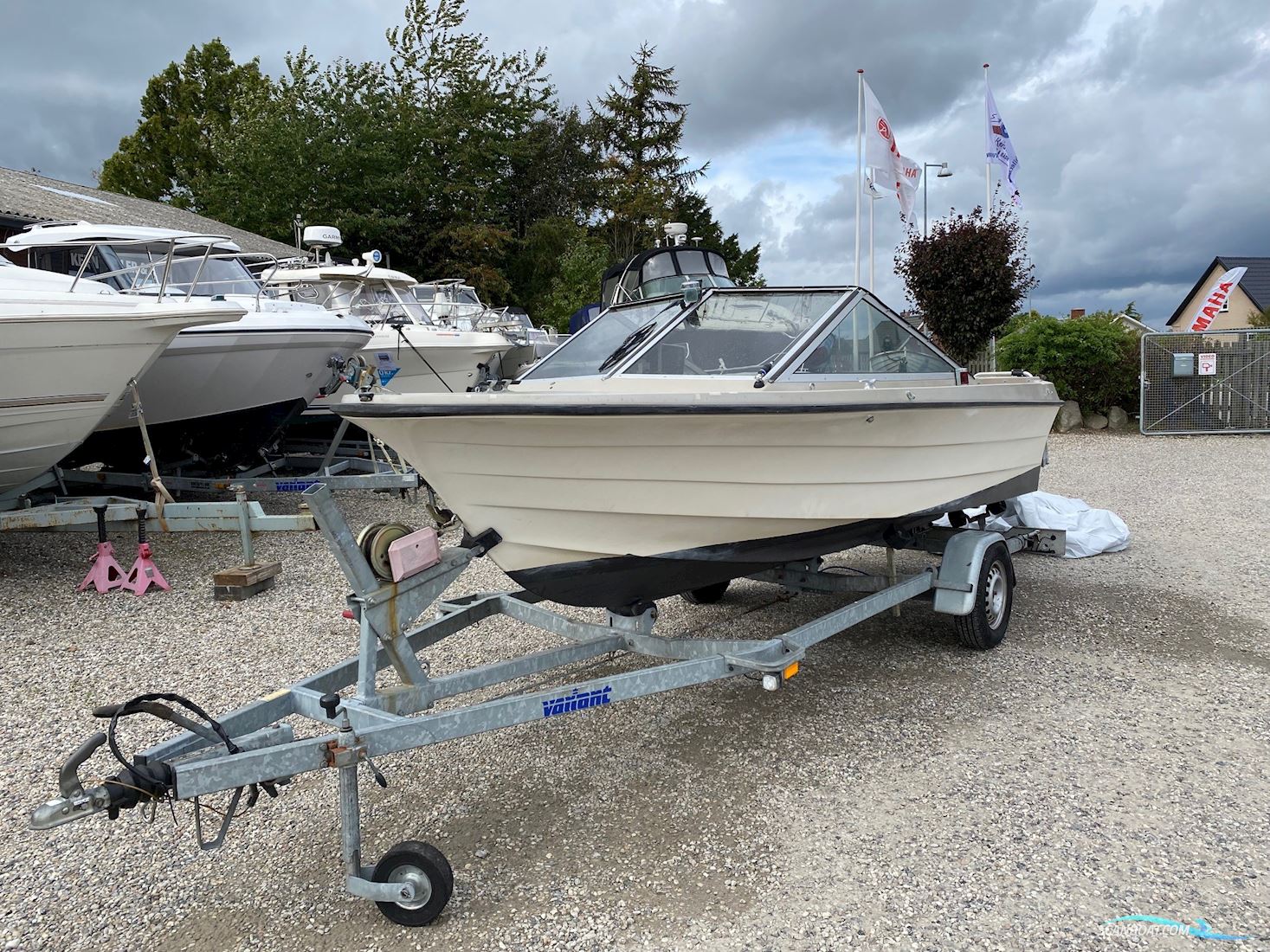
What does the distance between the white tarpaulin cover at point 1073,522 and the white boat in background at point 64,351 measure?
5643 millimetres

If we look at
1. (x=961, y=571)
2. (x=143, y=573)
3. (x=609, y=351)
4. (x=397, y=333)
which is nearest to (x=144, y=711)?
(x=609, y=351)

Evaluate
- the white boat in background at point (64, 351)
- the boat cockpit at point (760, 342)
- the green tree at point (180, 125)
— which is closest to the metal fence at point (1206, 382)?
the boat cockpit at point (760, 342)

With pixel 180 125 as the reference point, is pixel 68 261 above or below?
below

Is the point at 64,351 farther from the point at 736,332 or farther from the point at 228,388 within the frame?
the point at 736,332

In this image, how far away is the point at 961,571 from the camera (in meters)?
4.20

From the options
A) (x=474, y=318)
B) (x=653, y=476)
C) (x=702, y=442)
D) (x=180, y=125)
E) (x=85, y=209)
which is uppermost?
(x=180, y=125)

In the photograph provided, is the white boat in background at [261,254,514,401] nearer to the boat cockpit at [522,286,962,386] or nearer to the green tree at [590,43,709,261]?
the boat cockpit at [522,286,962,386]

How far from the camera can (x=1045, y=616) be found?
4984mm

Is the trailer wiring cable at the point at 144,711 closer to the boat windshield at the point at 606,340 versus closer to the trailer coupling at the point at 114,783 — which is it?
the trailer coupling at the point at 114,783

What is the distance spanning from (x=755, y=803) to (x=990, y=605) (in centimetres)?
203

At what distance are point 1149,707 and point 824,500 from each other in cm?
168

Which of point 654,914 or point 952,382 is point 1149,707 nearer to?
point 952,382

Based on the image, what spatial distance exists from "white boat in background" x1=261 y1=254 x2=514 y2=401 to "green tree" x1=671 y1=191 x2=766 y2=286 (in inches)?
842

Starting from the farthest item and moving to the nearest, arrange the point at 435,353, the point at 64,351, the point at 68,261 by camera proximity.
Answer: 1. the point at 435,353
2. the point at 68,261
3. the point at 64,351
